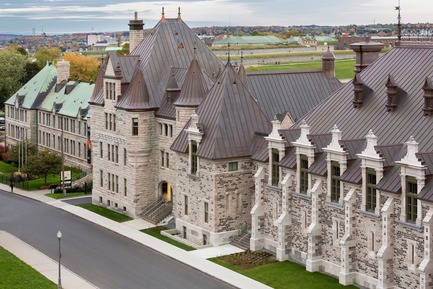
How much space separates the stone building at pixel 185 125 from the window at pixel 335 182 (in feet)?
31.9

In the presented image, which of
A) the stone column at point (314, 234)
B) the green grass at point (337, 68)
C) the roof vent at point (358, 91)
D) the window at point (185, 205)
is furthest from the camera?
the green grass at point (337, 68)

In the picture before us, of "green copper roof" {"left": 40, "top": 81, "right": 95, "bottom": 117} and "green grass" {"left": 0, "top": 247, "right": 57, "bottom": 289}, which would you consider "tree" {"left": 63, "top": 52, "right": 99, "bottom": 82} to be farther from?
"green grass" {"left": 0, "top": 247, "right": 57, "bottom": 289}

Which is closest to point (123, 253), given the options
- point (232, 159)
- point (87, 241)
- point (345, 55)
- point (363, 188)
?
point (87, 241)

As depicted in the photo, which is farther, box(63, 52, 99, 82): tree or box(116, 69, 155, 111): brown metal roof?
Answer: box(63, 52, 99, 82): tree

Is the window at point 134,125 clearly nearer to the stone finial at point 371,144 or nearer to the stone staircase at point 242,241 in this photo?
the stone staircase at point 242,241

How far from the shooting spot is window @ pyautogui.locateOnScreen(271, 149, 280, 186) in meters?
50.2

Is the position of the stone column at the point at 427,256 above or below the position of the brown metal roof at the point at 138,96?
below

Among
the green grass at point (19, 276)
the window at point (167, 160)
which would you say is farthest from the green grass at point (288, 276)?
the window at point (167, 160)

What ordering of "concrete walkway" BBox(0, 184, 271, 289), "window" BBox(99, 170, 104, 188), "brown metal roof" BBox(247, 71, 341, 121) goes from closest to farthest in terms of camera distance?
"concrete walkway" BBox(0, 184, 271, 289), "brown metal roof" BBox(247, 71, 341, 121), "window" BBox(99, 170, 104, 188)

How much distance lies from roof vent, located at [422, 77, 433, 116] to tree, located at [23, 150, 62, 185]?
4730 centimetres

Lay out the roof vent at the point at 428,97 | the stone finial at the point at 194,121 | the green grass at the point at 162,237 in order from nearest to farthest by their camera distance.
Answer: the roof vent at the point at 428,97 < the green grass at the point at 162,237 < the stone finial at the point at 194,121

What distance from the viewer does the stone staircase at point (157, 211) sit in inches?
2446

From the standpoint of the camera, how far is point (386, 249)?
40.8 m

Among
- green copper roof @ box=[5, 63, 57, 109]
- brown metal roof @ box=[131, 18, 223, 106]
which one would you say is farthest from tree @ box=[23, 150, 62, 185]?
green copper roof @ box=[5, 63, 57, 109]
